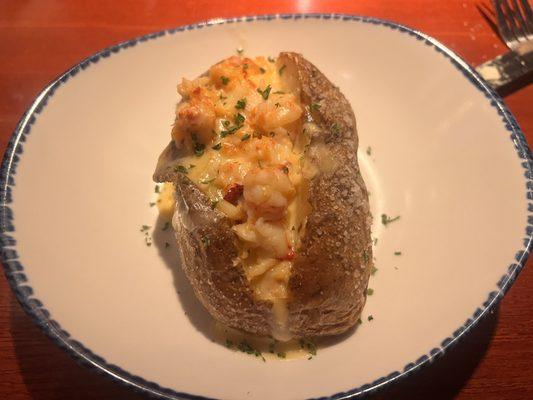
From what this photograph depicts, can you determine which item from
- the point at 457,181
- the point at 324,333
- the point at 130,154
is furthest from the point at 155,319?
the point at 457,181

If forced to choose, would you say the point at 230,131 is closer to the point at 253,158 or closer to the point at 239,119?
the point at 239,119

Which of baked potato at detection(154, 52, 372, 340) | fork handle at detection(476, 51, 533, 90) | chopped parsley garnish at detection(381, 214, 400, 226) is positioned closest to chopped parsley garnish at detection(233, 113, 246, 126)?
baked potato at detection(154, 52, 372, 340)

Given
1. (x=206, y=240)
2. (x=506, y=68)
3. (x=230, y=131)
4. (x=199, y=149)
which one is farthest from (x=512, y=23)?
(x=206, y=240)

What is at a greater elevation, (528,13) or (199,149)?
(528,13)

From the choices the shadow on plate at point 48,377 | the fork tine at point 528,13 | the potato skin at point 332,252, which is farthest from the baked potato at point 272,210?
the fork tine at point 528,13

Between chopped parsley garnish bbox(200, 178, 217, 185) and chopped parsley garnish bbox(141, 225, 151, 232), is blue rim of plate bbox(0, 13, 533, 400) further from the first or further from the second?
chopped parsley garnish bbox(200, 178, 217, 185)

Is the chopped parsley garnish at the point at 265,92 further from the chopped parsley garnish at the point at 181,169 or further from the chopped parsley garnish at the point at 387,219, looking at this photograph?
the chopped parsley garnish at the point at 387,219

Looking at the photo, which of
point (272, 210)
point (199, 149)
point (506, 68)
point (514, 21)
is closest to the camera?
point (272, 210)

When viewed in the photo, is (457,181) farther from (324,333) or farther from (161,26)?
(161,26)
